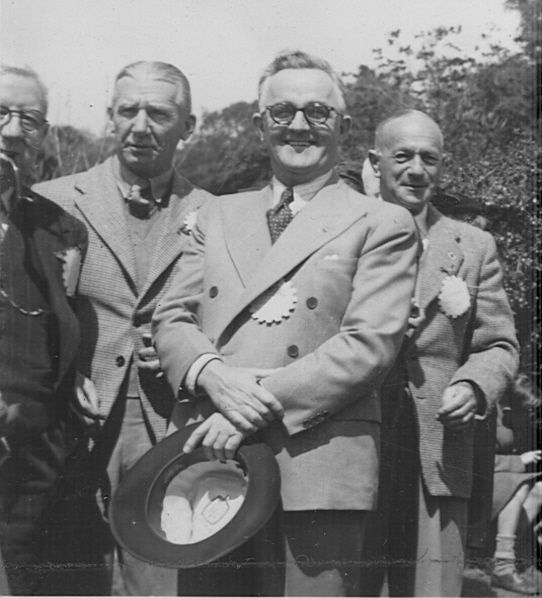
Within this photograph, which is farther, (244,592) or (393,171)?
(393,171)

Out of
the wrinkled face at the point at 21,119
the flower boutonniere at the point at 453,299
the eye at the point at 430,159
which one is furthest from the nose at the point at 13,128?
the flower boutonniere at the point at 453,299

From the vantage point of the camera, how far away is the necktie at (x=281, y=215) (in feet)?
12.1

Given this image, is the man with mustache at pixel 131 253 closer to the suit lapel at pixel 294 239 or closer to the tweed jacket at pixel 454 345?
the suit lapel at pixel 294 239

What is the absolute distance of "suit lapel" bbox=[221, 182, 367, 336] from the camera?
3566 millimetres

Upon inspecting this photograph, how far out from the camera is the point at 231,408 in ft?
11.3

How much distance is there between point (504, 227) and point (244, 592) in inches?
68.1

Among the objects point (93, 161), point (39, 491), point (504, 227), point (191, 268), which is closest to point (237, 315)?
point (191, 268)

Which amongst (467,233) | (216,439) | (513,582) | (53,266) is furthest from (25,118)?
(513,582)

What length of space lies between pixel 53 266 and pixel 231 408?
916mm

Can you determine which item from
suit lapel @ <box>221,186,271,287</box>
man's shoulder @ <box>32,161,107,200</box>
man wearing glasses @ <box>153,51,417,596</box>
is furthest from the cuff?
man's shoulder @ <box>32,161,107,200</box>

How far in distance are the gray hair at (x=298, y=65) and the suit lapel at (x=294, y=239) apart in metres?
0.34

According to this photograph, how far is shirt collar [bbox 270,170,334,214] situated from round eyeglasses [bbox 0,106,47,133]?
95cm

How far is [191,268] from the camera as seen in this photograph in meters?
3.74

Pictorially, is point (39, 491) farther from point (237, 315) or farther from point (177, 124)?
point (177, 124)
